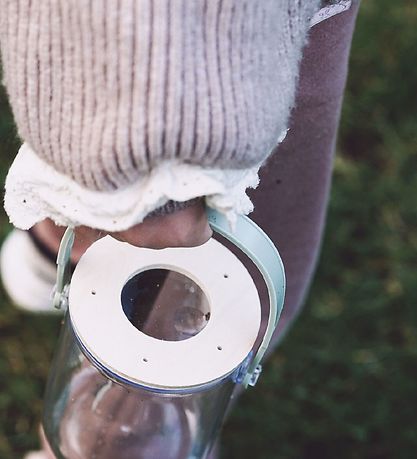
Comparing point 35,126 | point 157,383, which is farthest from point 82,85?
point 157,383

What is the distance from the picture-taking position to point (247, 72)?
512 millimetres

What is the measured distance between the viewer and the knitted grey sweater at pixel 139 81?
0.48 metres

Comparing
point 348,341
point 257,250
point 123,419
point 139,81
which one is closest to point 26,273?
point 123,419

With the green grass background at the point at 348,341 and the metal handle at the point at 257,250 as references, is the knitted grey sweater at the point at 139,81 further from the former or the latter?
the green grass background at the point at 348,341

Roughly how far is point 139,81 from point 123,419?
0.55m

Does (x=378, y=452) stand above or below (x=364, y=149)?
below

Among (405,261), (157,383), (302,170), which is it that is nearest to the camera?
(157,383)

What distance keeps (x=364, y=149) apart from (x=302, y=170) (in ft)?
2.25

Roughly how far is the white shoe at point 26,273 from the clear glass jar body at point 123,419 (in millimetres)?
194

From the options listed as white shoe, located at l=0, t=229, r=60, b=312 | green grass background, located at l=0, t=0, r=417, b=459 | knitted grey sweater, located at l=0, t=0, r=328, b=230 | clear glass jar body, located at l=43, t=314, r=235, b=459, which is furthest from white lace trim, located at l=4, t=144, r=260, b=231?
green grass background, located at l=0, t=0, r=417, b=459

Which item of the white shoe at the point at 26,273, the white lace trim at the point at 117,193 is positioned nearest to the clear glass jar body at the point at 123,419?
the white shoe at the point at 26,273

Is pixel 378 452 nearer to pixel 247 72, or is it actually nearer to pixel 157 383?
pixel 157 383

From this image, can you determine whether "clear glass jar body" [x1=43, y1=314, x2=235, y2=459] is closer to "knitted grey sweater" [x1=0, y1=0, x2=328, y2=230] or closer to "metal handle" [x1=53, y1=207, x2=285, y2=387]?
"metal handle" [x1=53, y1=207, x2=285, y2=387]

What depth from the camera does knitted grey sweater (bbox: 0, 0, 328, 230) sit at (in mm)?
484
